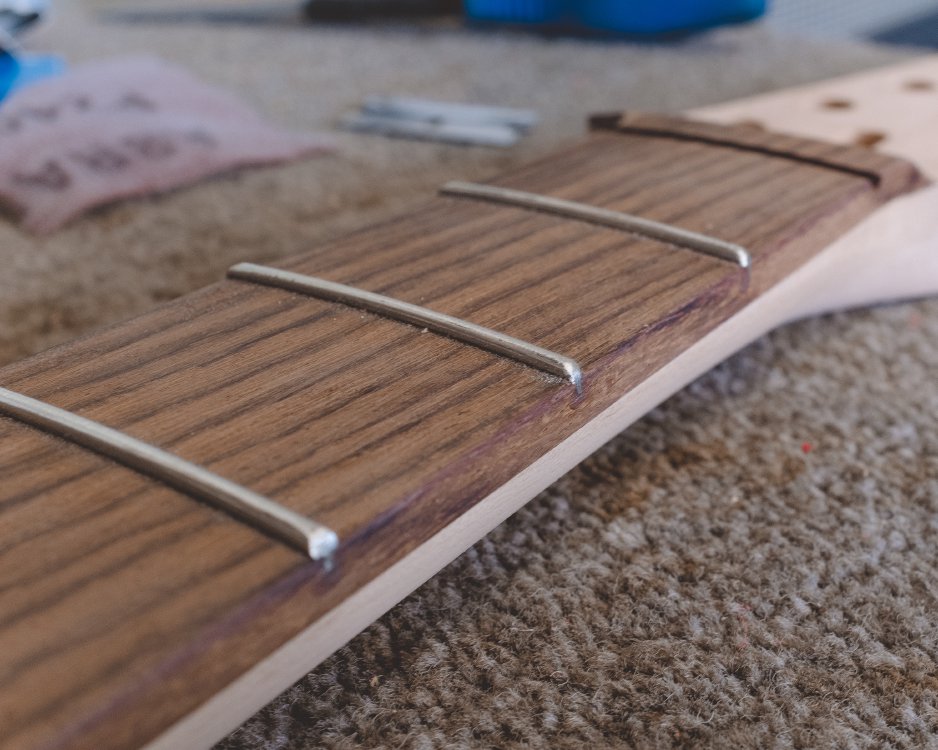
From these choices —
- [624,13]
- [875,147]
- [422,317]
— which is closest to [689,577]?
[422,317]

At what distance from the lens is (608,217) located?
846 millimetres

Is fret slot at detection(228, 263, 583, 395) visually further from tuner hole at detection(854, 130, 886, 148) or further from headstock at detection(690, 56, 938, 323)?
tuner hole at detection(854, 130, 886, 148)

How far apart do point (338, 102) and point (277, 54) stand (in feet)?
1.72

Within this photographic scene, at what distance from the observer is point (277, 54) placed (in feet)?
7.83

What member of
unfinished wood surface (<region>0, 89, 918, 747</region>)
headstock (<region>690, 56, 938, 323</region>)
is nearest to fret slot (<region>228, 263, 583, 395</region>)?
unfinished wood surface (<region>0, 89, 918, 747</region>)

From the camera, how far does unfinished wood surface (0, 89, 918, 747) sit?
0.42m

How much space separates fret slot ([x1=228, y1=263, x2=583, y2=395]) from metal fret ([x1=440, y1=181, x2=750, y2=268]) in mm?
236

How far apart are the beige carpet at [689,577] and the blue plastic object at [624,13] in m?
1.39

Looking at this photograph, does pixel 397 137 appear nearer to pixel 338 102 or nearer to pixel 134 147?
pixel 338 102

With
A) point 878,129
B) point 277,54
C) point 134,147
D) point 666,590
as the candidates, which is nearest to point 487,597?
point 666,590

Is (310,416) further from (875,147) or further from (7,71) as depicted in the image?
(7,71)

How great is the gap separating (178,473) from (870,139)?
1007mm

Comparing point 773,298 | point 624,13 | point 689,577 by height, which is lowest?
point 689,577

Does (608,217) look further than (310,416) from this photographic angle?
Yes
